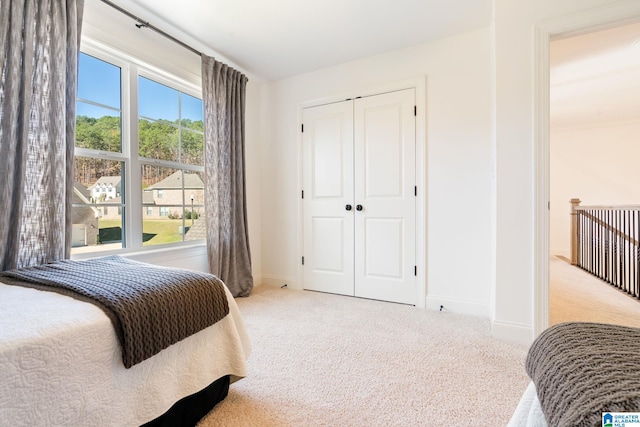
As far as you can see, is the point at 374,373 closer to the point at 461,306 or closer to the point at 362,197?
the point at 461,306

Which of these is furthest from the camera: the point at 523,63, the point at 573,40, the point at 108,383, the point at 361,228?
the point at 361,228

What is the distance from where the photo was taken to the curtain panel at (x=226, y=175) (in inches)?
111

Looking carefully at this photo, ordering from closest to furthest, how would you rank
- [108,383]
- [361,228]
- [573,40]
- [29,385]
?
[29,385]
[108,383]
[573,40]
[361,228]

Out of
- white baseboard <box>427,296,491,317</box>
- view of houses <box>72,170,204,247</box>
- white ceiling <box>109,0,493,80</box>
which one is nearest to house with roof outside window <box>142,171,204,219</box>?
view of houses <box>72,170,204,247</box>

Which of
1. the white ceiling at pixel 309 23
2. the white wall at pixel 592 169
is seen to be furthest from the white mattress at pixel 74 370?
the white wall at pixel 592 169

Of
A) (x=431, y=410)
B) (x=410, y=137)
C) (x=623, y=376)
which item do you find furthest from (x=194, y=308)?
(x=410, y=137)

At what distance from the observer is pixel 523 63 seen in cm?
201

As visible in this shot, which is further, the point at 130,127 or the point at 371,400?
the point at 130,127

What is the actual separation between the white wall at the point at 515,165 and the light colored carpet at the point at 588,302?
567mm

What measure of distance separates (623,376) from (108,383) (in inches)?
52.2

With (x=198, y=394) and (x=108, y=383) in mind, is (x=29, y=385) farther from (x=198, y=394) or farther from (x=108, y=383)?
(x=198, y=394)

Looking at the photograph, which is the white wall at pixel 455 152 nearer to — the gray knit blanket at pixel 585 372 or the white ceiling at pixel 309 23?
the white ceiling at pixel 309 23

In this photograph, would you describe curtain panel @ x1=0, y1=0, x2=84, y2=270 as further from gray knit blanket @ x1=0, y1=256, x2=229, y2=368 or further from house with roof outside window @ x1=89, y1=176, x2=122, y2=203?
house with roof outside window @ x1=89, y1=176, x2=122, y2=203

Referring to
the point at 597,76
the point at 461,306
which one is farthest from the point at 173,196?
the point at 597,76
